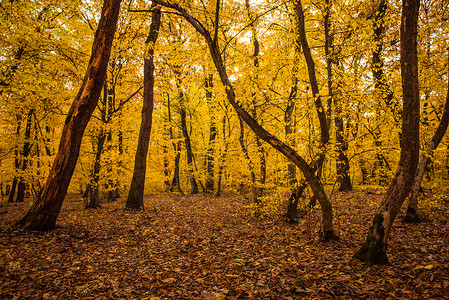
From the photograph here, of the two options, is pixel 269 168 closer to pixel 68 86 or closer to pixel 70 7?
pixel 70 7

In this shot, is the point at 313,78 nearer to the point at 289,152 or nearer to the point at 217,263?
the point at 289,152

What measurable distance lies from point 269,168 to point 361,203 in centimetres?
422

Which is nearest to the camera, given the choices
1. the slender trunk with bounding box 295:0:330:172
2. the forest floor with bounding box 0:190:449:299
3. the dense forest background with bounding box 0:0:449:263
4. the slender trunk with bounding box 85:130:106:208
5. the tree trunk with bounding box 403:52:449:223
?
the forest floor with bounding box 0:190:449:299

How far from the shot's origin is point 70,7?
764 centimetres

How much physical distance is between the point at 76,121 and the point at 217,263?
4260mm

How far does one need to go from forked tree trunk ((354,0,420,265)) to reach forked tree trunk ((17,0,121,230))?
5508mm

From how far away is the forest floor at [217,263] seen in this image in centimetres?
318

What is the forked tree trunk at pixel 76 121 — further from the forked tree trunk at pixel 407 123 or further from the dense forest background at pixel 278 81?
the forked tree trunk at pixel 407 123

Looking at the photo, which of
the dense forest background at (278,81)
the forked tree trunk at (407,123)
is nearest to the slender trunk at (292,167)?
the dense forest background at (278,81)

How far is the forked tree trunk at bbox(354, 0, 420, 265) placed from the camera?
335 cm

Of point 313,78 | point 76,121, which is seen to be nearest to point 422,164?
point 313,78

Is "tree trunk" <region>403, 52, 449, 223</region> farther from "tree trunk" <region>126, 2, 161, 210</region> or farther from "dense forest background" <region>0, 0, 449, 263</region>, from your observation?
"tree trunk" <region>126, 2, 161, 210</region>

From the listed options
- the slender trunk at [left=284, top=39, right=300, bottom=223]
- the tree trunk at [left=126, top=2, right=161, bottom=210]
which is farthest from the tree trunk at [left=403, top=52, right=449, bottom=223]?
the tree trunk at [left=126, top=2, right=161, bottom=210]

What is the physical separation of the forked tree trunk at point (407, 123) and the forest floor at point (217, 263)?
0.88 m
